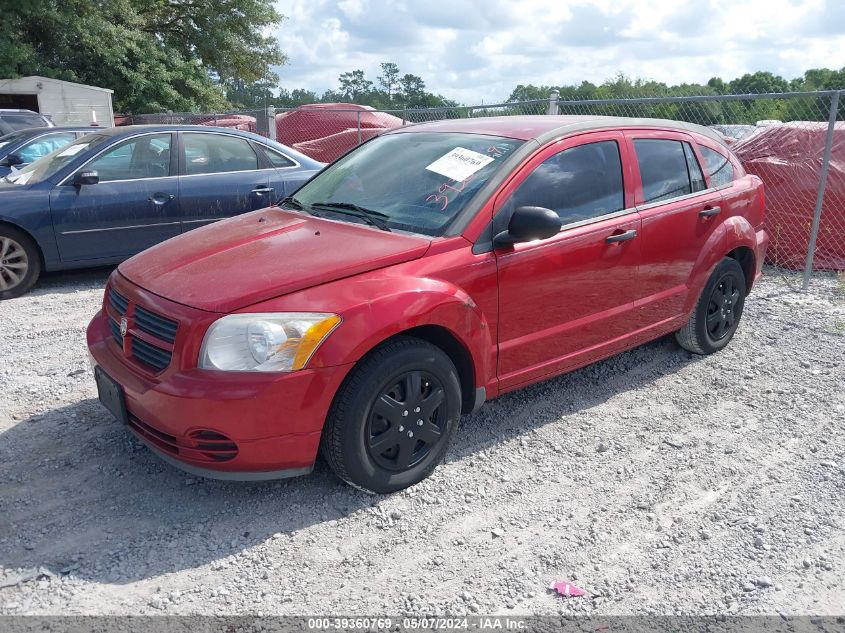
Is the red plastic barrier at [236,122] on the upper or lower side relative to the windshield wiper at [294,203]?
upper

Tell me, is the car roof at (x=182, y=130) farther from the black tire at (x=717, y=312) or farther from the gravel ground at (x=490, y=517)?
the black tire at (x=717, y=312)

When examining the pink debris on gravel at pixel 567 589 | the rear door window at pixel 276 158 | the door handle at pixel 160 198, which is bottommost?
the pink debris on gravel at pixel 567 589

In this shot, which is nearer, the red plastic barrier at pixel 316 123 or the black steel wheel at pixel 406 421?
the black steel wheel at pixel 406 421

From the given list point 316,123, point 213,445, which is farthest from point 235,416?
point 316,123

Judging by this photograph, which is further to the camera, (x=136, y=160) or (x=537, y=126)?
(x=136, y=160)

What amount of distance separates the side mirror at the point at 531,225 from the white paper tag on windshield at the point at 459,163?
0.42 meters

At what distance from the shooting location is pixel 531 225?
3.54 m

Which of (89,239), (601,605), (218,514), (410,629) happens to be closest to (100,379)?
(218,514)

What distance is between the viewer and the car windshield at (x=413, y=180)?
3777 mm

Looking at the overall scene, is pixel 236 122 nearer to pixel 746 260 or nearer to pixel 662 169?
pixel 746 260

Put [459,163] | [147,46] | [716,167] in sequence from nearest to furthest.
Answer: [459,163], [716,167], [147,46]

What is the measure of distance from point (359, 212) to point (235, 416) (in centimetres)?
144

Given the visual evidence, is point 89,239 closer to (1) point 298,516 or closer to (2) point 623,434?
(1) point 298,516

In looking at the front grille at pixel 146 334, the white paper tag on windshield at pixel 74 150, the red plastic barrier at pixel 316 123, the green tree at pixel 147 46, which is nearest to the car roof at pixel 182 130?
the white paper tag on windshield at pixel 74 150
